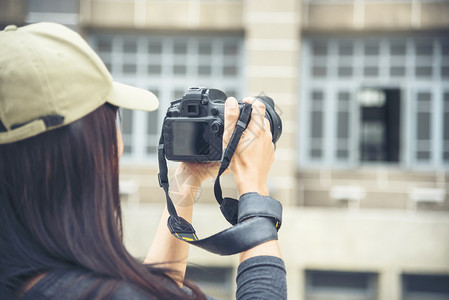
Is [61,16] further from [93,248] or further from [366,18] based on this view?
[93,248]

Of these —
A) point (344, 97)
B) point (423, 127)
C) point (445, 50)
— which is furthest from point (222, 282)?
point (445, 50)

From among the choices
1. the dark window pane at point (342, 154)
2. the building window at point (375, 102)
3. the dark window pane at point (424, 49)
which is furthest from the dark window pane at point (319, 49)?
the dark window pane at point (342, 154)

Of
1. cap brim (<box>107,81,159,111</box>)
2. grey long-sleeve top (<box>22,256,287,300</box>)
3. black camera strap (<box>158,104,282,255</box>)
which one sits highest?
cap brim (<box>107,81,159,111</box>)

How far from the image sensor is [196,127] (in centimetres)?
140

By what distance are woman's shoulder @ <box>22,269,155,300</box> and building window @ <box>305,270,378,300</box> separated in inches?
252

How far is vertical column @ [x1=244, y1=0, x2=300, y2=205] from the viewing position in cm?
702

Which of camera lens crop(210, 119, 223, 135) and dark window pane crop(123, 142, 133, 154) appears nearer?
camera lens crop(210, 119, 223, 135)

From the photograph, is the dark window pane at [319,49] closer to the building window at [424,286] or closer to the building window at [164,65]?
the building window at [164,65]

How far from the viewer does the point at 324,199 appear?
24.3ft

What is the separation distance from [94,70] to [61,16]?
6597mm

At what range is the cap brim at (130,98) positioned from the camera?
3.77 feet

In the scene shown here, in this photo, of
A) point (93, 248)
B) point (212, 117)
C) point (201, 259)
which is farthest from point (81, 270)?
point (201, 259)

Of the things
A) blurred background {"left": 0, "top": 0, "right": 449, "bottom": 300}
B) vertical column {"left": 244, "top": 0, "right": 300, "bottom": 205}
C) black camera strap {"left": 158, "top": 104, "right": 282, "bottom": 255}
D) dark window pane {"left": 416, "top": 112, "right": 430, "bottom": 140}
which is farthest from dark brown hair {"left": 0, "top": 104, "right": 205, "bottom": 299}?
dark window pane {"left": 416, "top": 112, "right": 430, "bottom": 140}

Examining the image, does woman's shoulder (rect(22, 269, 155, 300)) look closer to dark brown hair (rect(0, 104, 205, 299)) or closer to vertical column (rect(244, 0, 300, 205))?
dark brown hair (rect(0, 104, 205, 299))
